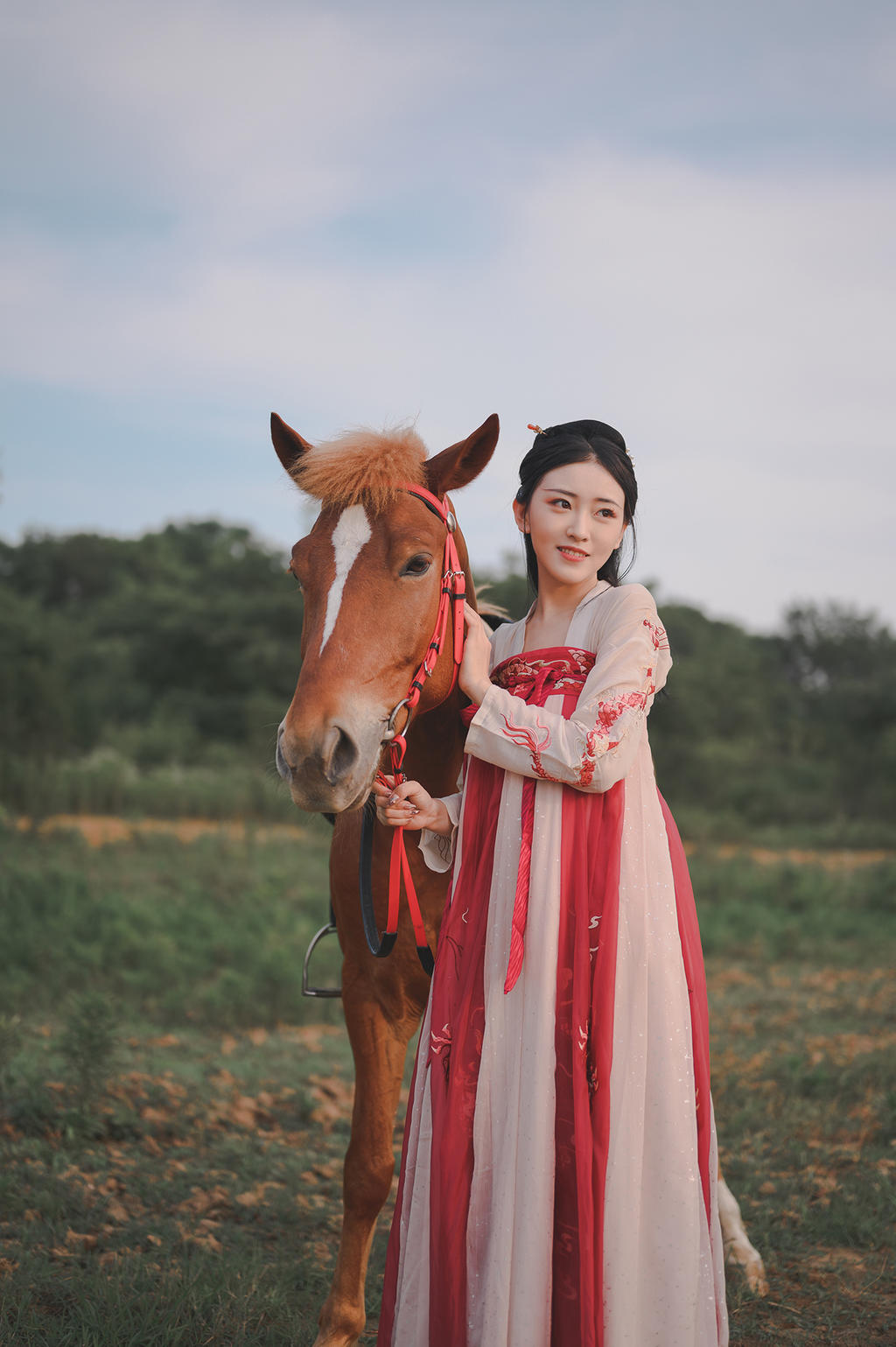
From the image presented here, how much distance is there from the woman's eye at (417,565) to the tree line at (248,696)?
29.1ft

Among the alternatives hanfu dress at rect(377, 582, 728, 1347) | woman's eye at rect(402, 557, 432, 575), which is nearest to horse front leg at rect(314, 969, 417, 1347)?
hanfu dress at rect(377, 582, 728, 1347)

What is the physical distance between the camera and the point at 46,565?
123ft

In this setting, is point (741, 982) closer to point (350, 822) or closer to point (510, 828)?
point (350, 822)

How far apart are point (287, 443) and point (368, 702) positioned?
90cm

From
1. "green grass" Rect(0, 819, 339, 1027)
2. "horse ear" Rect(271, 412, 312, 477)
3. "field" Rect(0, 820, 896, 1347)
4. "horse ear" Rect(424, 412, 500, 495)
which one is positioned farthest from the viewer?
"green grass" Rect(0, 819, 339, 1027)

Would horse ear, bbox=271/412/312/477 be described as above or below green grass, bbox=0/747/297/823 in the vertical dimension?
above

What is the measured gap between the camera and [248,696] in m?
24.5

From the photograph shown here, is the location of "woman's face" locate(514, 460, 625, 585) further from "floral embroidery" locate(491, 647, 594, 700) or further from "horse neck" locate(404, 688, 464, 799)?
"horse neck" locate(404, 688, 464, 799)

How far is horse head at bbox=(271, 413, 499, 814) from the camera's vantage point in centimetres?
204

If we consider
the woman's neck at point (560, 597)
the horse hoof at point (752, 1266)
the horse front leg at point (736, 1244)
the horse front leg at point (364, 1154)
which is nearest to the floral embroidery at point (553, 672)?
the woman's neck at point (560, 597)

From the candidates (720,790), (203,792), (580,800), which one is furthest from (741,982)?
(720,790)

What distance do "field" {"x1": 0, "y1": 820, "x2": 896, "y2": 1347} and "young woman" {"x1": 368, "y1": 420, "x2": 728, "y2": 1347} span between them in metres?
1.14

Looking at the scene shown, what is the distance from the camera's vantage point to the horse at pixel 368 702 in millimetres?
2076

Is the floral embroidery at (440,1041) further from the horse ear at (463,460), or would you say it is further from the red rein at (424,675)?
the horse ear at (463,460)
